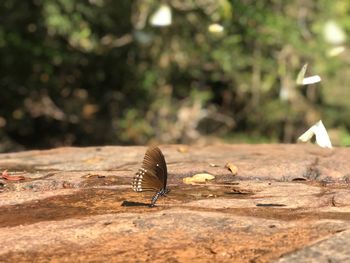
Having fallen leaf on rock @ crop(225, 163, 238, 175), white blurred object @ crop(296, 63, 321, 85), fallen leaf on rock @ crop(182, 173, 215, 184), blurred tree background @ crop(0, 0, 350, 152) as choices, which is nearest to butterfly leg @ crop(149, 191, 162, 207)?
fallen leaf on rock @ crop(182, 173, 215, 184)

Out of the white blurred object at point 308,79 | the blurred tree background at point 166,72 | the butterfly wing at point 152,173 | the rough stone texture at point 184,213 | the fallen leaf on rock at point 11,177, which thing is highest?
the blurred tree background at point 166,72

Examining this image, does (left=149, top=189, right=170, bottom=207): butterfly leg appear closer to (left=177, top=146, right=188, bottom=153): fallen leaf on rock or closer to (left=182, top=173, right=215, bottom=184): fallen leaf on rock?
(left=182, top=173, right=215, bottom=184): fallen leaf on rock

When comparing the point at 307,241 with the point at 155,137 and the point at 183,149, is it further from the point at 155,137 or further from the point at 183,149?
the point at 155,137

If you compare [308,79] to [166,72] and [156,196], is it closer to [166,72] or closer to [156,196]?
[156,196]

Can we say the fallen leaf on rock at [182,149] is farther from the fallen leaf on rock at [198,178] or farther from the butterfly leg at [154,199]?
the butterfly leg at [154,199]

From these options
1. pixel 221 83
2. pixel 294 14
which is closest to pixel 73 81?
pixel 221 83

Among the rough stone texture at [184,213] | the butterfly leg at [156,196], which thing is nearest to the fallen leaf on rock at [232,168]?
the rough stone texture at [184,213]

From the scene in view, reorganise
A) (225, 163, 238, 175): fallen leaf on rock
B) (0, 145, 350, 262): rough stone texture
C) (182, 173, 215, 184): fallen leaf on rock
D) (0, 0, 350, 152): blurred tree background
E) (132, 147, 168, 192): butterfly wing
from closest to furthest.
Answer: (0, 145, 350, 262): rough stone texture < (132, 147, 168, 192): butterfly wing < (182, 173, 215, 184): fallen leaf on rock < (225, 163, 238, 175): fallen leaf on rock < (0, 0, 350, 152): blurred tree background
